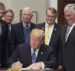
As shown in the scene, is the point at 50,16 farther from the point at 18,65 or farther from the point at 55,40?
the point at 18,65

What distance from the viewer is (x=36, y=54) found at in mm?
3676

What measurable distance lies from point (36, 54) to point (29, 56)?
0.10 metres

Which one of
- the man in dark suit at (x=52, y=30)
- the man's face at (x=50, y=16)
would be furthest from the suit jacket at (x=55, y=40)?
the man's face at (x=50, y=16)

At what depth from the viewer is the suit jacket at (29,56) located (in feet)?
11.9

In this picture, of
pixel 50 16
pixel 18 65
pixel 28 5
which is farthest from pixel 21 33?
pixel 28 5

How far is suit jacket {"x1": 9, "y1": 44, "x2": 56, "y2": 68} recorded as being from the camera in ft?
11.9

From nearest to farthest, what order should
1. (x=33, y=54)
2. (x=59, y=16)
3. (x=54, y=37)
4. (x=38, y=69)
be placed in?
1. (x=38, y=69)
2. (x=33, y=54)
3. (x=54, y=37)
4. (x=59, y=16)

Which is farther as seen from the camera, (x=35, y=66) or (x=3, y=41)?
(x=3, y=41)

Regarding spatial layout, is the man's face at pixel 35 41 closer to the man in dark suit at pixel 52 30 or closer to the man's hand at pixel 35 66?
the man's hand at pixel 35 66

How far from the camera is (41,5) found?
7562 millimetres

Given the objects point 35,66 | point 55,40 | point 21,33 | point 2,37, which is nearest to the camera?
point 35,66

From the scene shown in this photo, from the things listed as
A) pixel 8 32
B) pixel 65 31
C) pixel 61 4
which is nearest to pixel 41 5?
pixel 61 4

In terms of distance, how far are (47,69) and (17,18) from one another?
14.0ft

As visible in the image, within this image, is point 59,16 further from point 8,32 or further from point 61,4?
point 8,32
